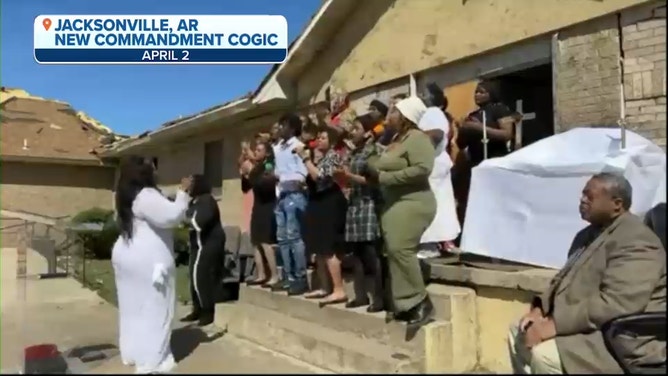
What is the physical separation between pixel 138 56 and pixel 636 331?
7144 millimetres

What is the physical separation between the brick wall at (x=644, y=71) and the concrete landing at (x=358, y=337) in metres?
2.12

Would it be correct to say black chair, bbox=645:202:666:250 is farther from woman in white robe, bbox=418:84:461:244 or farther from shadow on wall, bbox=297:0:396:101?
shadow on wall, bbox=297:0:396:101

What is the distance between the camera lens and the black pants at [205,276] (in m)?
7.51

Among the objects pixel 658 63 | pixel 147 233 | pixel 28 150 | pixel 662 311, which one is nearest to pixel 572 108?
pixel 658 63

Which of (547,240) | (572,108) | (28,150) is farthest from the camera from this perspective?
(28,150)

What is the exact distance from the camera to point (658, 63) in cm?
577

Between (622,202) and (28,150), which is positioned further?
(28,150)

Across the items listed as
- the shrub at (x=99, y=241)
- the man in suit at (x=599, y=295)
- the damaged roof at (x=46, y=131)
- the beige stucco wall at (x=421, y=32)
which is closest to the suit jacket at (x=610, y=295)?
the man in suit at (x=599, y=295)

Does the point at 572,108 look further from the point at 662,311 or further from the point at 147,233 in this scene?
the point at 147,233

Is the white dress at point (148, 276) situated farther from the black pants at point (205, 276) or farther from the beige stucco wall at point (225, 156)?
the beige stucco wall at point (225, 156)

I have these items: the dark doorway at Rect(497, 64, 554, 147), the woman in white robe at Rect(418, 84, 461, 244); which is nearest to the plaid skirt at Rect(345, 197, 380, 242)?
the woman in white robe at Rect(418, 84, 461, 244)

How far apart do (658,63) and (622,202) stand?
7.77ft

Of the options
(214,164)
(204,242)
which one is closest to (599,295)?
(204,242)

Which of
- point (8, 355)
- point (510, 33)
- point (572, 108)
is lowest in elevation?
point (8, 355)
